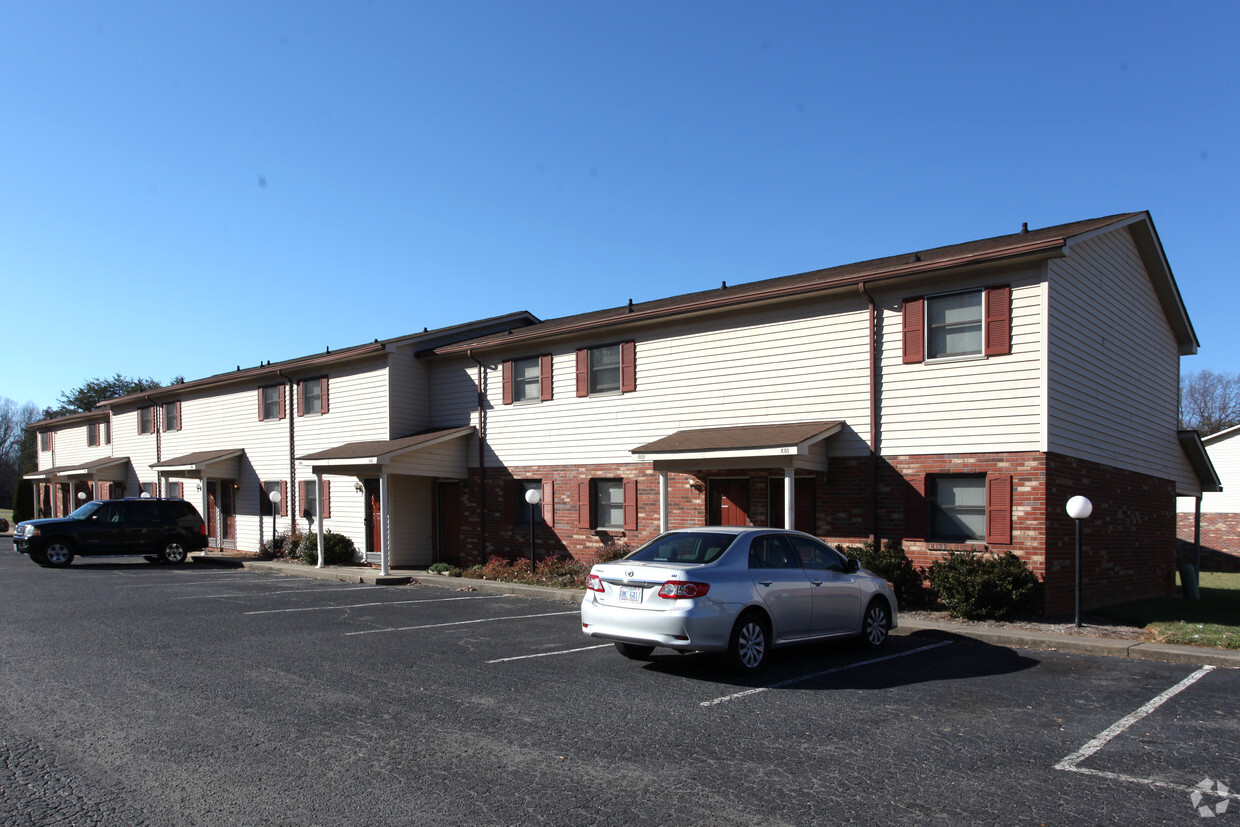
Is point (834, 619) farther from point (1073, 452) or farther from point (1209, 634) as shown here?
point (1073, 452)

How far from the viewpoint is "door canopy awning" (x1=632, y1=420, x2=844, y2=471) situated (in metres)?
14.3

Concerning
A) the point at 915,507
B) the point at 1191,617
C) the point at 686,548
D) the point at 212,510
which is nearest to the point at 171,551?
the point at 212,510

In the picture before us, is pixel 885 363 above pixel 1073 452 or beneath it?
above

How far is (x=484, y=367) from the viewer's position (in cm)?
2181

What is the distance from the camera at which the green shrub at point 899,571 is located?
13797mm

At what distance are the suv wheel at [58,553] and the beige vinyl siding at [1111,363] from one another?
23.1m

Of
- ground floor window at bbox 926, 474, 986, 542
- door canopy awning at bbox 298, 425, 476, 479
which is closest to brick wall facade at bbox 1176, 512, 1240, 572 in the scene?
ground floor window at bbox 926, 474, 986, 542

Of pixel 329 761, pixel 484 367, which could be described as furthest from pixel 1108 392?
pixel 329 761

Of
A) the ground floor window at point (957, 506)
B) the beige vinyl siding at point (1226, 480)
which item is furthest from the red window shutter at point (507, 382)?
the beige vinyl siding at point (1226, 480)

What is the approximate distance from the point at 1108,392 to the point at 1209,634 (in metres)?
5.91

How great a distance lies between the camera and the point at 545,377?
20328 mm

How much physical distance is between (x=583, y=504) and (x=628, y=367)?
311 cm

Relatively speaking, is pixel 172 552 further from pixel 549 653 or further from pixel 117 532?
pixel 549 653

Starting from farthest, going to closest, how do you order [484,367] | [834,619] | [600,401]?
1. [484,367]
2. [600,401]
3. [834,619]
